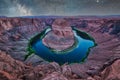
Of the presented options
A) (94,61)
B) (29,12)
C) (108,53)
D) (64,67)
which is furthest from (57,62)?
(29,12)

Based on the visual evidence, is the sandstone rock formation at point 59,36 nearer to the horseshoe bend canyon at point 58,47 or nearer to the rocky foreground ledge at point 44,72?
the horseshoe bend canyon at point 58,47

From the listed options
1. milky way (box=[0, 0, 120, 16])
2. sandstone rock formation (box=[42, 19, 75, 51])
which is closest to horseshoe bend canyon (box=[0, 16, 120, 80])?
sandstone rock formation (box=[42, 19, 75, 51])

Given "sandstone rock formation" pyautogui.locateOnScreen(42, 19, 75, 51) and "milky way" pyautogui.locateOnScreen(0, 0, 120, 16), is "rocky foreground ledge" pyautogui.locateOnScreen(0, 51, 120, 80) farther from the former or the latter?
"milky way" pyautogui.locateOnScreen(0, 0, 120, 16)

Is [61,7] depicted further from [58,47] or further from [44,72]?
[44,72]

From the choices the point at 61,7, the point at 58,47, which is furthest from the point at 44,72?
the point at 61,7

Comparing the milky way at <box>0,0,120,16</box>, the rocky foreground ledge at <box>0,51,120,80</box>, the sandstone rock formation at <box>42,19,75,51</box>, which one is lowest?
the rocky foreground ledge at <box>0,51,120,80</box>

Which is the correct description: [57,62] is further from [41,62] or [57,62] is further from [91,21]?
[91,21]
